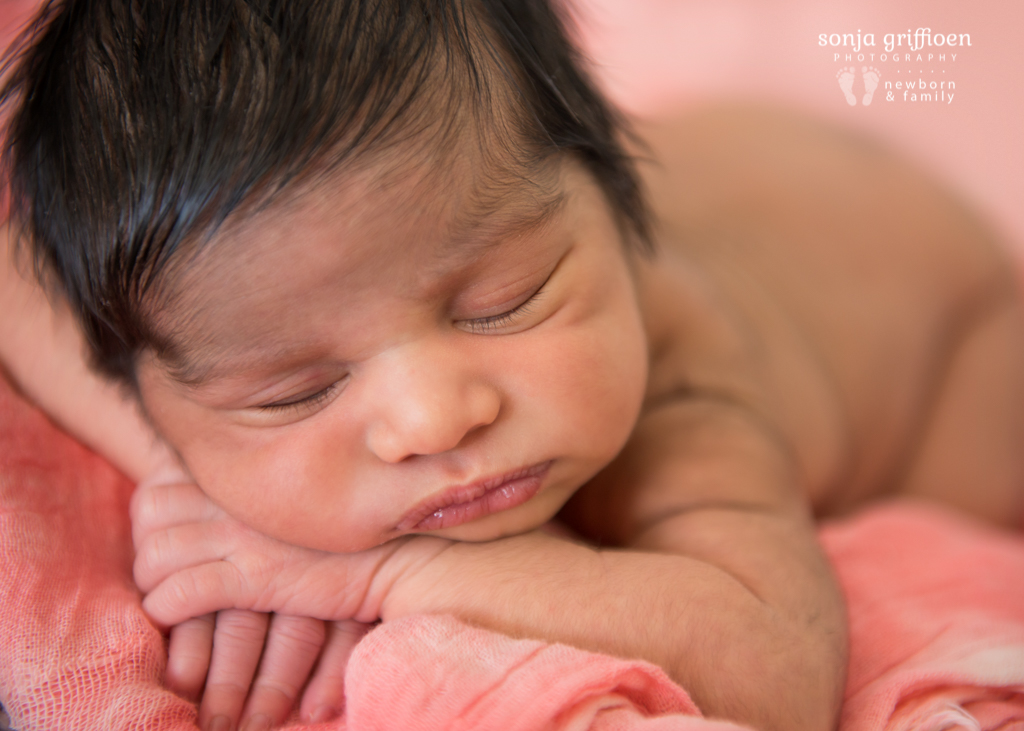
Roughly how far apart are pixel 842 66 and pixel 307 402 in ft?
4.16

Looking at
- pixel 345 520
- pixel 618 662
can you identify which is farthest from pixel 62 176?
pixel 618 662

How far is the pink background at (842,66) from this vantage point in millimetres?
1626

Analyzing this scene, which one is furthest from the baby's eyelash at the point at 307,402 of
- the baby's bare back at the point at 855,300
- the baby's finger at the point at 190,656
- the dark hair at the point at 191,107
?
the baby's bare back at the point at 855,300

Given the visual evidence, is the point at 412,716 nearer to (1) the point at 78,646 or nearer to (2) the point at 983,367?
(1) the point at 78,646

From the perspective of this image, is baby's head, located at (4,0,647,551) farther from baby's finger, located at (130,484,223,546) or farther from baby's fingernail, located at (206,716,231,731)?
baby's fingernail, located at (206,716,231,731)

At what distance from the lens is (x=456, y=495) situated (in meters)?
0.79

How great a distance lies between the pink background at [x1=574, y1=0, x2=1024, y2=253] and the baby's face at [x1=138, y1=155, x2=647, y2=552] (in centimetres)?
58

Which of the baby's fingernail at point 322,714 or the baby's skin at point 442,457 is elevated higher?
the baby's skin at point 442,457

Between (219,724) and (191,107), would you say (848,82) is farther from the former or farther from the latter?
(219,724)

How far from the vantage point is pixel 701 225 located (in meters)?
1.45

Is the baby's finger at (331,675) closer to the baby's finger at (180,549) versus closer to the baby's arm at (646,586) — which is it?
the baby's arm at (646,586)

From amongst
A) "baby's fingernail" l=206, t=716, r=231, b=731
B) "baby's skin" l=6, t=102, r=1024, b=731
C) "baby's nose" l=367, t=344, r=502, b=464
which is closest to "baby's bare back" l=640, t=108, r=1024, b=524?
"baby's skin" l=6, t=102, r=1024, b=731

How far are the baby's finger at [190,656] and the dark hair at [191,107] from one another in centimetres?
27

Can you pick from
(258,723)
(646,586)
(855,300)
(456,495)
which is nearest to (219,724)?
(258,723)
